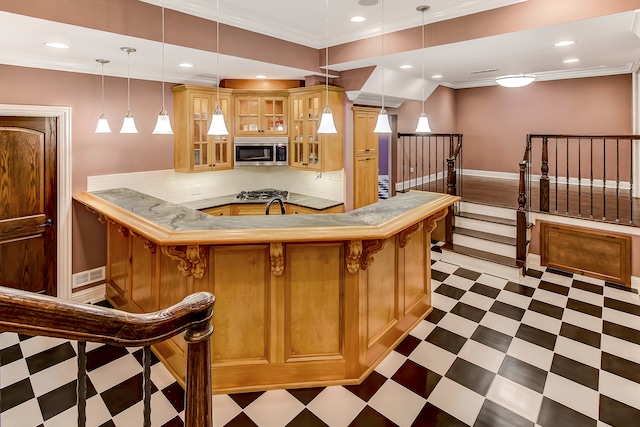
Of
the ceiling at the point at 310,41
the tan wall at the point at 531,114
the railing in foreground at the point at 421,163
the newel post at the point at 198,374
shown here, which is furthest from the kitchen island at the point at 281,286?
the tan wall at the point at 531,114

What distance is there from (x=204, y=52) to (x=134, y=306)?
2.57m

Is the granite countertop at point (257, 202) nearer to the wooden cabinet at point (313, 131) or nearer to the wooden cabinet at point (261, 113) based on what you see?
the wooden cabinet at point (313, 131)

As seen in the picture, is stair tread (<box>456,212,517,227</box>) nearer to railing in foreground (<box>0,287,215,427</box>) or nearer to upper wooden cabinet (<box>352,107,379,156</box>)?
upper wooden cabinet (<box>352,107,379,156</box>)

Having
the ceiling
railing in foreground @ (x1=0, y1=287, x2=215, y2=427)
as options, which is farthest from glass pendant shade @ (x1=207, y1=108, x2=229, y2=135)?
railing in foreground @ (x1=0, y1=287, x2=215, y2=427)

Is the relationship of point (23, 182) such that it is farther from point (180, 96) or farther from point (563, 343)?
point (563, 343)

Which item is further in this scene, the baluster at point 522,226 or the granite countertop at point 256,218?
the baluster at point 522,226

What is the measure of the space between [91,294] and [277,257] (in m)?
3.08

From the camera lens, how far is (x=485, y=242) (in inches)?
205

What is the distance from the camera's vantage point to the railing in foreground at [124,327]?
0.72 metres

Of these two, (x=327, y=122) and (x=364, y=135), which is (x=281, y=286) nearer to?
(x=327, y=122)

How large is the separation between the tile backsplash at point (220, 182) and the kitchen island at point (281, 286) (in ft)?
6.31

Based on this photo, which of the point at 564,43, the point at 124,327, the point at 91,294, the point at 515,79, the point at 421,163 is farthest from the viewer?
the point at 421,163

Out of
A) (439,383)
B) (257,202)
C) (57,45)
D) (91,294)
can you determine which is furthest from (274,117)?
(439,383)

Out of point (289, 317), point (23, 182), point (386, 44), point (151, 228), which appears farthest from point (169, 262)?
point (386, 44)
